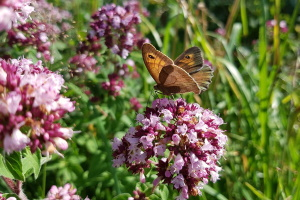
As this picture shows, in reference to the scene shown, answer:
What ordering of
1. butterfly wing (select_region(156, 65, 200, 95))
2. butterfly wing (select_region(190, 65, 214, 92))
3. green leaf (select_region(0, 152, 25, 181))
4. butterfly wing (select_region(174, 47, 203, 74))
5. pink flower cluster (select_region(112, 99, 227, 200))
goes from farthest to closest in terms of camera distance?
butterfly wing (select_region(190, 65, 214, 92)) → butterfly wing (select_region(174, 47, 203, 74)) → butterfly wing (select_region(156, 65, 200, 95)) → pink flower cluster (select_region(112, 99, 227, 200)) → green leaf (select_region(0, 152, 25, 181))

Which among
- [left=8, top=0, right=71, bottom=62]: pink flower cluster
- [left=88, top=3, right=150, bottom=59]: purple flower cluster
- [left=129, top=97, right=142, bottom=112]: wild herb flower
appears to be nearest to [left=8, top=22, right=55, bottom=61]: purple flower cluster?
[left=8, top=0, right=71, bottom=62]: pink flower cluster

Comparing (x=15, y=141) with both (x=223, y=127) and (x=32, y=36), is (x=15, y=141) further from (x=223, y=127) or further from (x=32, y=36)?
(x=223, y=127)

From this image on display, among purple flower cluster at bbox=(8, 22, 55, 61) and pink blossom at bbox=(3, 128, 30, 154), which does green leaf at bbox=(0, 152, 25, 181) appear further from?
purple flower cluster at bbox=(8, 22, 55, 61)

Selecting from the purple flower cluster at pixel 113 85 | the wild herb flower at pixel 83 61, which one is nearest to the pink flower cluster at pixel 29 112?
the wild herb flower at pixel 83 61

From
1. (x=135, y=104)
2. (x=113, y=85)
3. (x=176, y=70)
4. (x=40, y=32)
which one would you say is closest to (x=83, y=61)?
(x=113, y=85)

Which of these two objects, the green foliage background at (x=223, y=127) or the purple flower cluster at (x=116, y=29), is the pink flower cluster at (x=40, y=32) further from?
the purple flower cluster at (x=116, y=29)

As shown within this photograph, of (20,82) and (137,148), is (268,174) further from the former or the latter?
(20,82)
